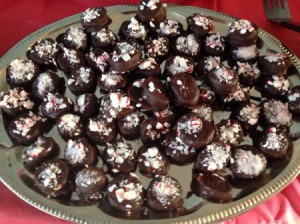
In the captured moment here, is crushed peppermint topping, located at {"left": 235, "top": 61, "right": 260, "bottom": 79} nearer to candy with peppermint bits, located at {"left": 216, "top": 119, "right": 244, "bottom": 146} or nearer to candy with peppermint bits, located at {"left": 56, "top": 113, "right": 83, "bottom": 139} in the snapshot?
candy with peppermint bits, located at {"left": 216, "top": 119, "right": 244, "bottom": 146}

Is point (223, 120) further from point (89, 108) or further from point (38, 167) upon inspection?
point (38, 167)

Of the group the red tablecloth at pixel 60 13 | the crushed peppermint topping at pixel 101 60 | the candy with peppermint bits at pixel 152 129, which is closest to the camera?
the candy with peppermint bits at pixel 152 129

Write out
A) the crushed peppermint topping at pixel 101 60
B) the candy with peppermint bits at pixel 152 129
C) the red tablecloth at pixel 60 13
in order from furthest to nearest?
the red tablecloth at pixel 60 13 < the crushed peppermint topping at pixel 101 60 < the candy with peppermint bits at pixel 152 129

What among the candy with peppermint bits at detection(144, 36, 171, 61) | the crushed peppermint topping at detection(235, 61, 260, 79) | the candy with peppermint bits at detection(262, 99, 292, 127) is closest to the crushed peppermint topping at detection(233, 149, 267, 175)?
the candy with peppermint bits at detection(262, 99, 292, 127)

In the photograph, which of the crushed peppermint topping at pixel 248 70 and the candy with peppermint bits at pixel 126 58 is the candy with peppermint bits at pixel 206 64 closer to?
the crushed peppermint topping at pixel 248 70

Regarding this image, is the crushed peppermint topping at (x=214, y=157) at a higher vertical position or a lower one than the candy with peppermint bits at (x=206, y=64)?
lower

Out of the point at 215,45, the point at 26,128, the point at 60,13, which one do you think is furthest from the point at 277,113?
the point at 60,13


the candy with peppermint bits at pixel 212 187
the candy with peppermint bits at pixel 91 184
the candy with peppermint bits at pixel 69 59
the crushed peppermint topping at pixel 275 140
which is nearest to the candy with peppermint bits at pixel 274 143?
the crushed peppermint topping at pixel 275 140
